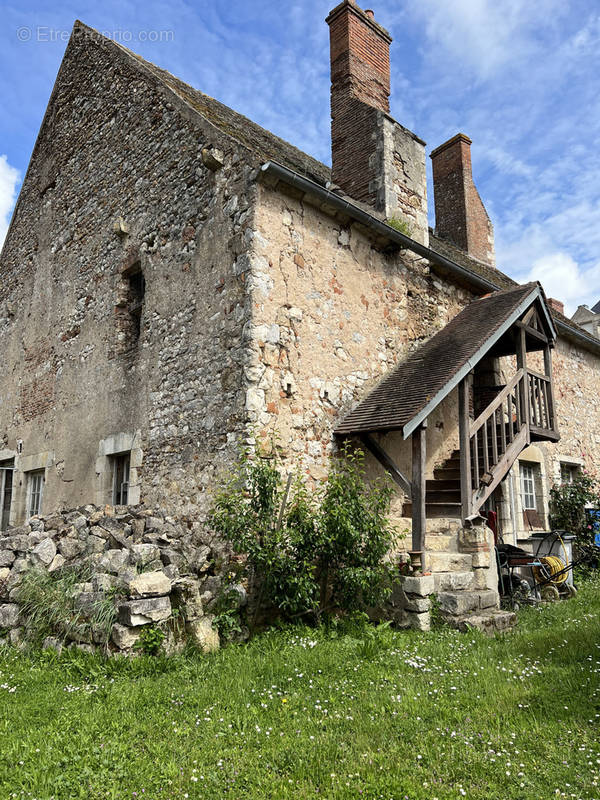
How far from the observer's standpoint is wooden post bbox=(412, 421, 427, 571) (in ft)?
20.1

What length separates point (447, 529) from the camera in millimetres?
6945

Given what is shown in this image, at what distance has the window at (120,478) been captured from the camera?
8133mm

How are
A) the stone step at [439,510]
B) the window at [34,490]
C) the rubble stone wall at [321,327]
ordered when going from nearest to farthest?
the rubble stone wall at [321,327]
the stone step at [439,510]
the window at [34,490]

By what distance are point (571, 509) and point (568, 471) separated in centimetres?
158

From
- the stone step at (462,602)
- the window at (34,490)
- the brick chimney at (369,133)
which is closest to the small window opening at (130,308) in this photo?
the window at (34,490)

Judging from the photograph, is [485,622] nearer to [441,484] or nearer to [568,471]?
[441,484]

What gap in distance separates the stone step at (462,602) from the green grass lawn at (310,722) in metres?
0.61

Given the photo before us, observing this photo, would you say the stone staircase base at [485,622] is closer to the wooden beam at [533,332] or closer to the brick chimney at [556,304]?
the wooden beam at [533,332]

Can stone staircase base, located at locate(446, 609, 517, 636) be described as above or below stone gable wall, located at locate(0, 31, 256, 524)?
below

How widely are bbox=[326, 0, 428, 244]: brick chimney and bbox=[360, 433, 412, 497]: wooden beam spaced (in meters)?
3.66

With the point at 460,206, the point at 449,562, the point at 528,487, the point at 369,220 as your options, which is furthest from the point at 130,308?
the point at 460,206

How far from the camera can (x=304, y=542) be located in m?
5.56

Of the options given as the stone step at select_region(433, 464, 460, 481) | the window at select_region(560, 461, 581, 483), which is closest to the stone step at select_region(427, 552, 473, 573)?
the stone step at select_region(433, 464, 460, 481)

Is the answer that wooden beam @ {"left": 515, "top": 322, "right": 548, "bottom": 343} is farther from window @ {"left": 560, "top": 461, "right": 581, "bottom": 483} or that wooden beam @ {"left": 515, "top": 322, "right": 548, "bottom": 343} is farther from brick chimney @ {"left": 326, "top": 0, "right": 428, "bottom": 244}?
window @ {"left": 560, "top": 461, "right": 581, "bottom": 483}
